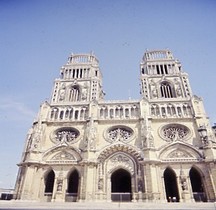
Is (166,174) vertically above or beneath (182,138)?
beneath

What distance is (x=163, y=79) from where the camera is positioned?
118 feet

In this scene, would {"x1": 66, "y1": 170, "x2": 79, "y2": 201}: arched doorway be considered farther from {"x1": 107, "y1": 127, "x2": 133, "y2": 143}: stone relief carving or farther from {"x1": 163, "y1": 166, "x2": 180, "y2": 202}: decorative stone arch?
{"x1": 163, "y1": 166, "x2": 180, "y2": 202}: decorative stone arch

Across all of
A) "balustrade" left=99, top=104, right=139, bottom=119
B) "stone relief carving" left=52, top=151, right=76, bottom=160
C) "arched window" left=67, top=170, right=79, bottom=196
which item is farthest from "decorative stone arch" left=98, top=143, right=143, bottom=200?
"balustrade" left=99, top=104, right=139, bottom=119

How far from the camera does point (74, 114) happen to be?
1219 inches

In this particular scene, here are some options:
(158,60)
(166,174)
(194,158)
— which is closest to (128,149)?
(166,174)

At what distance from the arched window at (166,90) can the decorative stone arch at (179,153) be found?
10.9 metres

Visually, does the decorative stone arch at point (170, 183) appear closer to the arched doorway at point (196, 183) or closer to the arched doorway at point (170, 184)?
the arched doorway at point (170, 184)

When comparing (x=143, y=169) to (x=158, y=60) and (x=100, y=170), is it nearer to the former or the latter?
(x=100, y=170)

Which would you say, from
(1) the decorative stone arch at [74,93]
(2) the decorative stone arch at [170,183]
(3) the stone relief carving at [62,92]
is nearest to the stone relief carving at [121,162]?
(2) the decorative stone arch at [170,183]

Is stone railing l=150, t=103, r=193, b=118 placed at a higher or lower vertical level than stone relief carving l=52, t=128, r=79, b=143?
higher

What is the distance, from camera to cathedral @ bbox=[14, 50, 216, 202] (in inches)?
912

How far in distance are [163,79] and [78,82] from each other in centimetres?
1676

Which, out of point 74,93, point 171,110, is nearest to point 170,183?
point 171,110

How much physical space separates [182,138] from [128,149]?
26.5 feet
